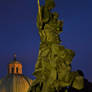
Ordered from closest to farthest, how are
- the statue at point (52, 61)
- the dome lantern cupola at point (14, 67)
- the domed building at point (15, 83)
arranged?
1. the statue at point (52, 61)
2. the domed building at point (15, 83)
3. the dome lantern cupola at point (14, 67)

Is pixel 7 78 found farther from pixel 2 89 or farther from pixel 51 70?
pixel 51 70

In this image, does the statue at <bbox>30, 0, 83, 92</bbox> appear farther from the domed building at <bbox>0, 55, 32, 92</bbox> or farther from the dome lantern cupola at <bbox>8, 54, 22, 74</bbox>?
the dome lantern cupola at <bbox>8, 54, 22, 74</bbox>

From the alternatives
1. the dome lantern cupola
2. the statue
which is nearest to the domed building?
the dome lantern cupola

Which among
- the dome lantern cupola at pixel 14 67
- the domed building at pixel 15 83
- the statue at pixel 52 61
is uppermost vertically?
the statue at pixel 52 61

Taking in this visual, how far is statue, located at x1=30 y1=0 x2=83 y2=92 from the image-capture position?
12430 millimetres

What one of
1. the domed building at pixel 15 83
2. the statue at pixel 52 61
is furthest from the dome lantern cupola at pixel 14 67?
the statue at pixel 52 61

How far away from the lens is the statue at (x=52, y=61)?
12.4m

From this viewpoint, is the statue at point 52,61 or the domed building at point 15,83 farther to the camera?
the domed building at point 15,83

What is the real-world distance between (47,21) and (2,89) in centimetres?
3373

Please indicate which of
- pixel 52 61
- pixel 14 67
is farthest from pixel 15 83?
pixel 52 61

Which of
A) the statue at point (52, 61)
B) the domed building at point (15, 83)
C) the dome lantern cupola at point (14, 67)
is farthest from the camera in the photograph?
the dome lantern cupola at point (14, 67)

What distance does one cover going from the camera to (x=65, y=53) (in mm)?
12789

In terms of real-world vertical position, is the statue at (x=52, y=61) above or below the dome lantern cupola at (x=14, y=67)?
above

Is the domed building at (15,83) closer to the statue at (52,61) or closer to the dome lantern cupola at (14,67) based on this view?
the dome lantern cupola at (14,67)
